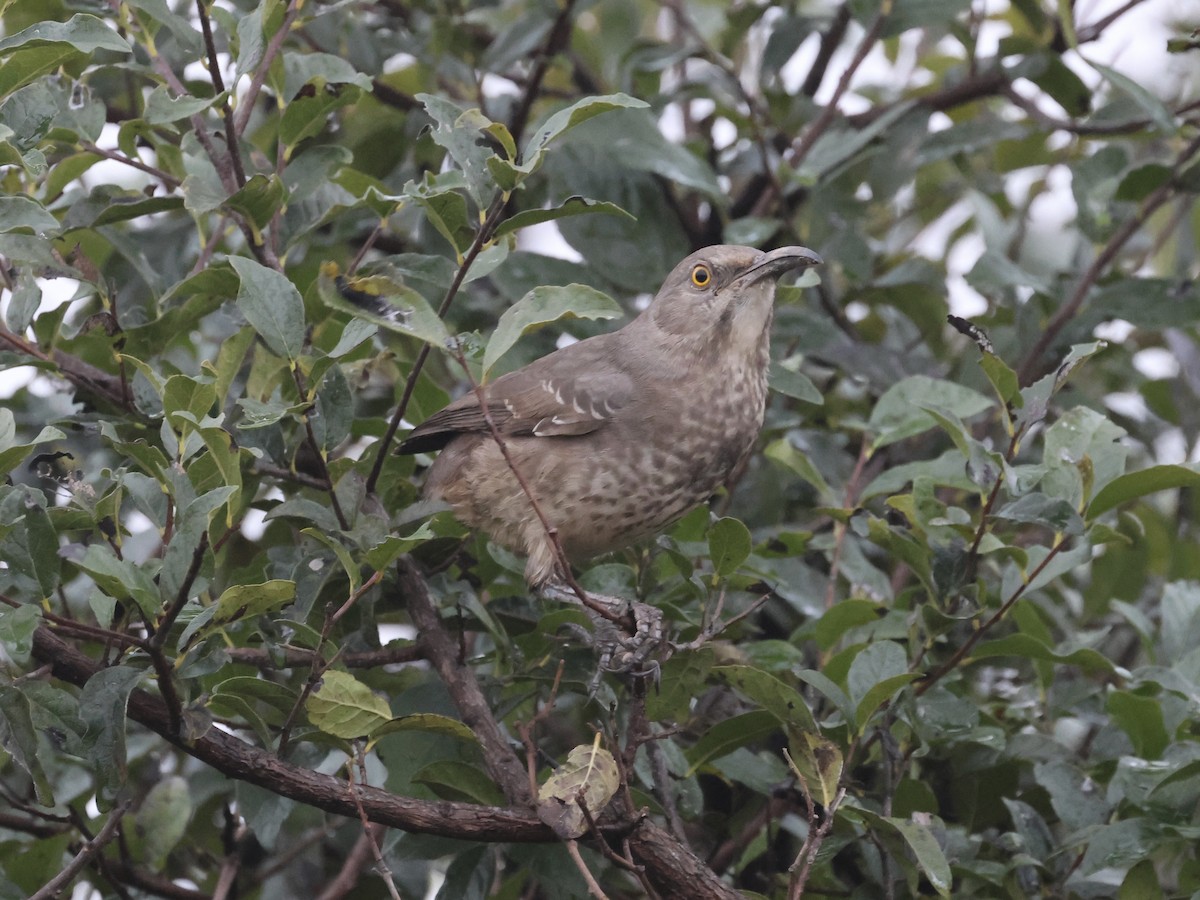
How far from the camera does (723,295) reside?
3688mm

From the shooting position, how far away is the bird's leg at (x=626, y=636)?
2.69 metres

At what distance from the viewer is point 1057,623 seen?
391 cm

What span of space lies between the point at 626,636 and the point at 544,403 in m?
0.98

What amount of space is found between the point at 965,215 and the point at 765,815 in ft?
9.01

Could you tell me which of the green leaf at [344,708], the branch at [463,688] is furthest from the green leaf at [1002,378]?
the green leaf at [344,708]

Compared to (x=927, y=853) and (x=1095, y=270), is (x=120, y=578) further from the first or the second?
(x=1095, y=270)

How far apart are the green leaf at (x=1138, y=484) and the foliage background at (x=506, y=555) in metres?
0.01

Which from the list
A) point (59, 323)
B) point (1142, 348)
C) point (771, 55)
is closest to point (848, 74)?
point (771, 55)

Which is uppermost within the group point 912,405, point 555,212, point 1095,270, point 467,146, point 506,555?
point 467,146

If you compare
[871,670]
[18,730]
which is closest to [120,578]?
[18,730]

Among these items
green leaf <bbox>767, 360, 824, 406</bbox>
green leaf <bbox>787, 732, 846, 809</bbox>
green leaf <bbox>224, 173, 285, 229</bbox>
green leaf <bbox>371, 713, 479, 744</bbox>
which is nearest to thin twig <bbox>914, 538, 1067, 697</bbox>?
green leaf <bbox>787, 732, 846, 809</bbox>

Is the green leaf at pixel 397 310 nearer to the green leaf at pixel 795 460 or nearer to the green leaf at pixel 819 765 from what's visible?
the green leaf at pixel 819 765

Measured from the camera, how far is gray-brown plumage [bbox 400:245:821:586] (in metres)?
3.44

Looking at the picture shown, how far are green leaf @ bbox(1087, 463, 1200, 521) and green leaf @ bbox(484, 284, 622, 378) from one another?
1139 millimetres
